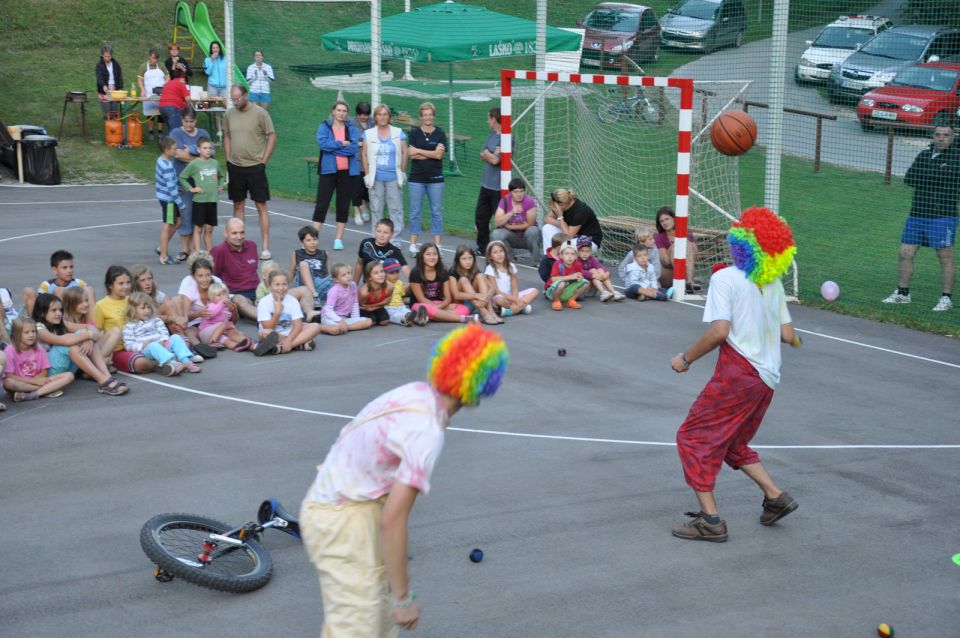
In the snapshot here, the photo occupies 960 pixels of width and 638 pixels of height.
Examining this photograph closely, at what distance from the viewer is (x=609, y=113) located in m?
20.2

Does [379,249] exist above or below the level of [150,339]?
above

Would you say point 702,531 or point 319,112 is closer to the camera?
point 702,531

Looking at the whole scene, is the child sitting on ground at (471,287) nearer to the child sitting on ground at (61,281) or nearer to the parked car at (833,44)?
the child sitting on ground at (61,281)

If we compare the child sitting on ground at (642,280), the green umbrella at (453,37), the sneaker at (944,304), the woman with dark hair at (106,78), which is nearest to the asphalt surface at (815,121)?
the green umbrella at (453,37)

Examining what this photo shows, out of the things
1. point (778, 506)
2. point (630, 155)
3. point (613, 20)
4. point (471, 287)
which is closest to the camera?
point (778, 506)

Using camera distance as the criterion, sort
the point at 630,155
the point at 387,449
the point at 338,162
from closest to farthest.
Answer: the point at 387,449 < the point at 338,162 < the point at 630,155

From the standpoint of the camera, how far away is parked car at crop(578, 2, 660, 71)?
20.8m

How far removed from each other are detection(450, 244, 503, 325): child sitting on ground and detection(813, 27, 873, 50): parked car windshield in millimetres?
11078

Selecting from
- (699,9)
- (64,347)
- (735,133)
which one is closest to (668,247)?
(735,133)

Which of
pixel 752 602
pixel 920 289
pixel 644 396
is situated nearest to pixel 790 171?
pixel 920 289

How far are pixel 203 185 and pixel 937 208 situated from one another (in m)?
9.05

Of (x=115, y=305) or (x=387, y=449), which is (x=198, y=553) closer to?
(x=387, y=449)

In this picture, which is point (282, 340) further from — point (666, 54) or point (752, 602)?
point (666, 54)

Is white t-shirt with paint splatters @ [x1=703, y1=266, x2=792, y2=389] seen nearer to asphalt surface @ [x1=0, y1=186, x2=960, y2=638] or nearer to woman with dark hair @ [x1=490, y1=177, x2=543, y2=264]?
asphalt surface @ [x1=0, y1=186, x2=960, y2=638]
